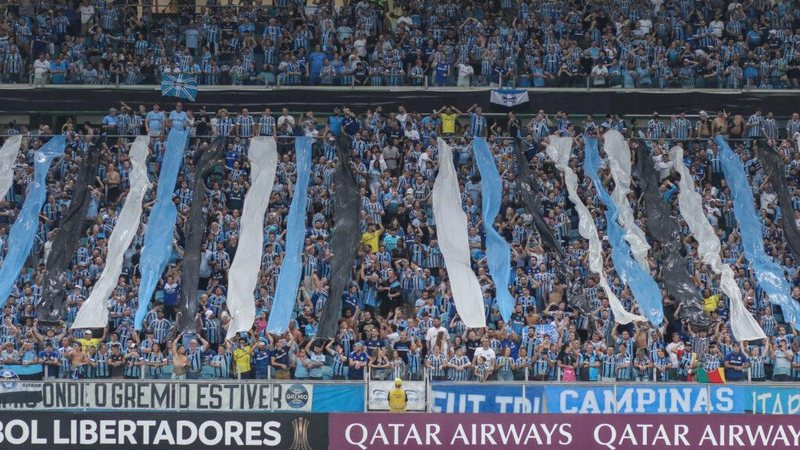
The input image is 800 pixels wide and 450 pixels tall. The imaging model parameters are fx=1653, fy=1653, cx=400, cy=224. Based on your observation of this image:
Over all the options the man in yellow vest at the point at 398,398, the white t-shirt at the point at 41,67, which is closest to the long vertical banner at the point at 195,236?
the white t-shirt at the point at 41,67

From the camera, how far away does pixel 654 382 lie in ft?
95.4

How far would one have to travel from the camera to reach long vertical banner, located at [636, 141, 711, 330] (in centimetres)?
3362

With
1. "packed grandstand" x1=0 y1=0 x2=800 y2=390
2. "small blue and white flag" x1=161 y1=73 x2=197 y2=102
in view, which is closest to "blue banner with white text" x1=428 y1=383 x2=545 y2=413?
"packed grandstand" x1=0 y1=0 x2=800 y2=390

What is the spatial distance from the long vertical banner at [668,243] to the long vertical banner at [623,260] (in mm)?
480

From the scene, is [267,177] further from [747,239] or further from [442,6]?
[747,239]

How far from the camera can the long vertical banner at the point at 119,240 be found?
32.9m

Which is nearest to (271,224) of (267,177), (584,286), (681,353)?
(267,177)

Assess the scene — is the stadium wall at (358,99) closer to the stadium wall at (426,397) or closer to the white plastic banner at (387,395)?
the white plastic banner at (387,395)

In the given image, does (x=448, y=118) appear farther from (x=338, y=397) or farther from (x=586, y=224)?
(x=338, y=397)

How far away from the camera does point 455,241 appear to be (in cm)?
3559

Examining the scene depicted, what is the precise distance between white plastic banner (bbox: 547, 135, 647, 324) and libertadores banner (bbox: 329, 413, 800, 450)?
6342 millimetres

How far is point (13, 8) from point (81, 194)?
25.6 ft

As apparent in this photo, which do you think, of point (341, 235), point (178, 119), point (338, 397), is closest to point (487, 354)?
point (338, 397)

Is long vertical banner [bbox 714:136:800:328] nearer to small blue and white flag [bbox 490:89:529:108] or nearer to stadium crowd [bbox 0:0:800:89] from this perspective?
stadium crowd [bbox 0:0:800:89]
